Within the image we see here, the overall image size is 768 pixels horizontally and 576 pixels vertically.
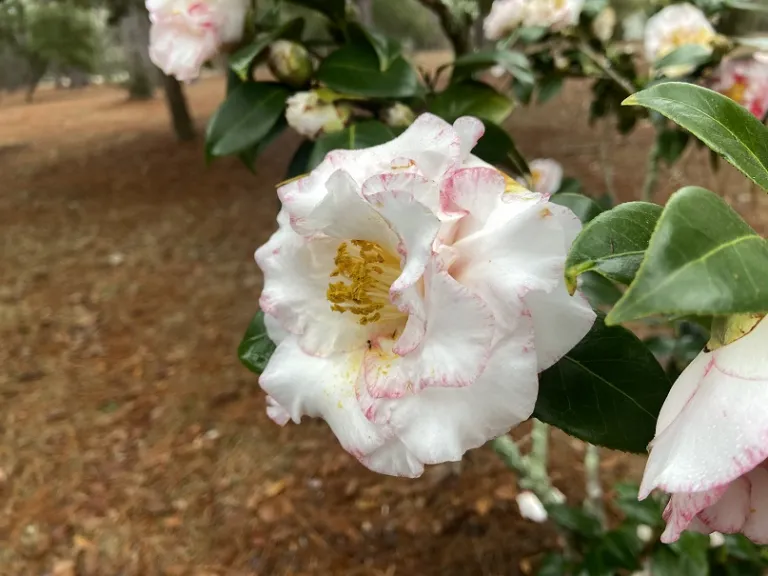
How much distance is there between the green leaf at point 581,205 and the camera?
47 centimetres

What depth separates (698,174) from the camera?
3104 millimetres

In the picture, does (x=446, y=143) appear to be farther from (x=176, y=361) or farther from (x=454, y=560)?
(x=176, y=361)

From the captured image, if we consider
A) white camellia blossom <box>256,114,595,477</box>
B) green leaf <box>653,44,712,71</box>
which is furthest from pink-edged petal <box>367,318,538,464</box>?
green leaf <box>653,44,712,71</box>

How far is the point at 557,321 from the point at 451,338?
0.05 m

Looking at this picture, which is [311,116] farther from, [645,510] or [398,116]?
[645,510]

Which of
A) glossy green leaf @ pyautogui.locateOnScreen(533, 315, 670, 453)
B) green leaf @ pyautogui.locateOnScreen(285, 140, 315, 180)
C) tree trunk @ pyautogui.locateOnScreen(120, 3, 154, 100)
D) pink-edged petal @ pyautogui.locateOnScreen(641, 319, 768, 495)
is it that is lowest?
tree trunk @ pyautogui.locateOnScreen(120, 3, 154, 100)

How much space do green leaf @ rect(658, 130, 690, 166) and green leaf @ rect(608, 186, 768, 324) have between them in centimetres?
101

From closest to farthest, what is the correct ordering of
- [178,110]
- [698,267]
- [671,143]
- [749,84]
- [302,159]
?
[698,267] → [302,159] → [749,84] → [671,143] → [178,110]

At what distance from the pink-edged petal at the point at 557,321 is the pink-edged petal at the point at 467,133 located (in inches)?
3.8

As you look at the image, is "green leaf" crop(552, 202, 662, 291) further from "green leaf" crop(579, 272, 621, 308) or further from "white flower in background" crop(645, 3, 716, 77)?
"white flower in background" crop(645, 3, 716, 77)

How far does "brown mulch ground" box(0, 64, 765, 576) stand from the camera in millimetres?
1520

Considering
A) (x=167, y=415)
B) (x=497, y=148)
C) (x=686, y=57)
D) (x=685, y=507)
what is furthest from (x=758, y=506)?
(x=167, y=415)

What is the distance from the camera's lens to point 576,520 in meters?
1.10

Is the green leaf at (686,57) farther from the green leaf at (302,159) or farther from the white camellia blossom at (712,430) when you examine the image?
the white camellia blossom at (712,430)
